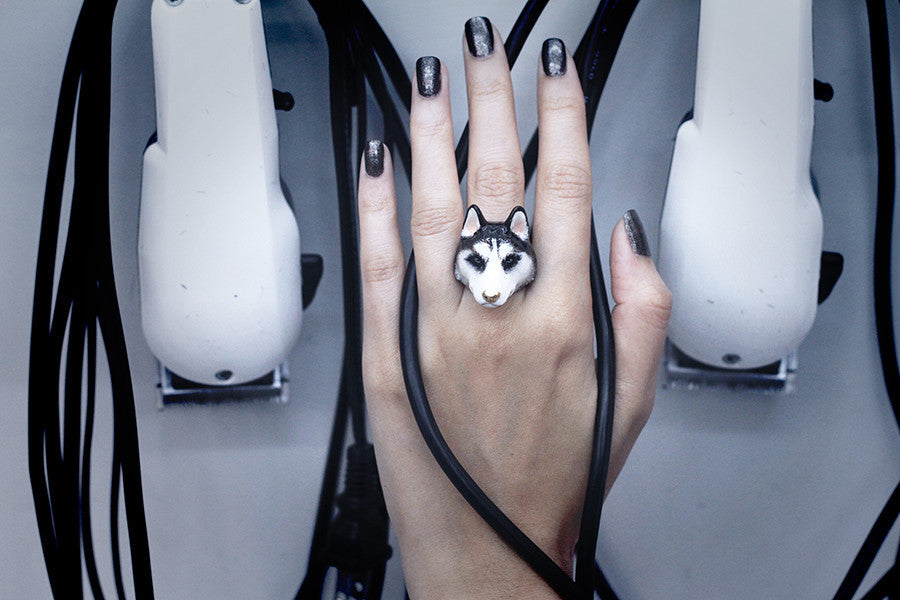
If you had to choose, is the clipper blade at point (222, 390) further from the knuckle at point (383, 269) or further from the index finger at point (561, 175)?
the index finger at point (561, 175)

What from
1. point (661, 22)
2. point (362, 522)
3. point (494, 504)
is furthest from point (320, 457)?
point (661, 22)

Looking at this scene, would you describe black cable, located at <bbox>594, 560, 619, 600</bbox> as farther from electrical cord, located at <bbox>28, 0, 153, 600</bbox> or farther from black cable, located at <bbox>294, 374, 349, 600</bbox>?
electrical cord, located at <bbox>28, 0, 153, 600</bbox>

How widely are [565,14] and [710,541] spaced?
416mm

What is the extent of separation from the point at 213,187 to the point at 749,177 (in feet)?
1.10

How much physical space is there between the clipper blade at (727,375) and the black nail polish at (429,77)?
25 centimetres

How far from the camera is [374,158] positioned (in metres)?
0.43

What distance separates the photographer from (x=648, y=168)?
1.62ft

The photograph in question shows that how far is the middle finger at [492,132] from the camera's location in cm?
42

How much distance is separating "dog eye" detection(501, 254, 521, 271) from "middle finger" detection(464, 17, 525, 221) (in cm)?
5

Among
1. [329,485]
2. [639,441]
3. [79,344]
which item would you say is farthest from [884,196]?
[79,344]

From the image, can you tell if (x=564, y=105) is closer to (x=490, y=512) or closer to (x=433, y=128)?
(x=433, y=128)

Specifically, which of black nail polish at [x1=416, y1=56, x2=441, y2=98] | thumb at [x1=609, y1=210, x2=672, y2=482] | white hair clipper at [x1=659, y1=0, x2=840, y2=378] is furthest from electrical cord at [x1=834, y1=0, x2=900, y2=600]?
black nail polish at [x1=416, y1=56, x2=441, y2=98]

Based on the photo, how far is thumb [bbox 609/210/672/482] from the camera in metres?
0.41

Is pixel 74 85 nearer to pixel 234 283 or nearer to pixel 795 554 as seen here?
pixel 234 283
